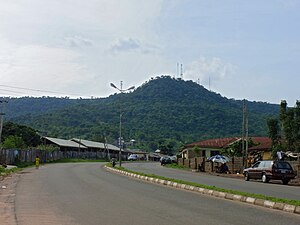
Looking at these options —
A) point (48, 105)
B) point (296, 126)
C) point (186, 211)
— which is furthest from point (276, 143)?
point (48, 105)

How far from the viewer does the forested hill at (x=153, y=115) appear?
111 meters

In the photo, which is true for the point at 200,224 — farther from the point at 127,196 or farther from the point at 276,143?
the point at 276,143

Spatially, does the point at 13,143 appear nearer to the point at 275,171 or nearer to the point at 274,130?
the point at 274,130

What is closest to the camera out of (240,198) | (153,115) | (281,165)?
(240,198)

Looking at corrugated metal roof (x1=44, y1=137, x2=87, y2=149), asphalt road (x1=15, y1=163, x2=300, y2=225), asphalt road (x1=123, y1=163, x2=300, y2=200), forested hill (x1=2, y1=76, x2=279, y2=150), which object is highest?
forested hill (x1=2, y1=76, x2=279, y2=150)

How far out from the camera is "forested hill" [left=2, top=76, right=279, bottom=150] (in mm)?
111125

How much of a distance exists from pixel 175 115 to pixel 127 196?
99.8 metres

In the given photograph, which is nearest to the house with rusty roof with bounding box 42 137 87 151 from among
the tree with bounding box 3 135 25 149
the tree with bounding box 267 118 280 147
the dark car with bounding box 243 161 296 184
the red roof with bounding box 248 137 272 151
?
the tree with bounding box 3 135 25 149

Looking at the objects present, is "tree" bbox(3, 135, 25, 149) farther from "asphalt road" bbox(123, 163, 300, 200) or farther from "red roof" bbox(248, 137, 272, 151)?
"asphalt road" bbox(123, 163, 300, 200)

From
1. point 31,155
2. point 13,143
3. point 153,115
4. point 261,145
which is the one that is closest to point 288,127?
point 261,145

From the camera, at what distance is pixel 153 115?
122188 mm

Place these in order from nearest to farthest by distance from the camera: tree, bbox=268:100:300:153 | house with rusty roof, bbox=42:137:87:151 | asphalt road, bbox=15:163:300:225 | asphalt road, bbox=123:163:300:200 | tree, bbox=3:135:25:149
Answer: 1. asphalt road, bbox=15:163:300:225
2. asphalt road, bbox=123:163:300:200
3. tree, bbox=268:100:300:153
4. tree, bbox=3:135:25:149
5. house with rusty roof, bbox=42:137:87:151

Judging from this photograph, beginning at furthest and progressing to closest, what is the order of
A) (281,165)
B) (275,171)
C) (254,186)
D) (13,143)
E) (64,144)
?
(64,144) → (13,143) → (281,165) → (275,171) → (254,186)

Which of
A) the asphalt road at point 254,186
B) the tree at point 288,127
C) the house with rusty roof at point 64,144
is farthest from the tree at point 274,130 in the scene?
the house with rusty roof at point 64,144
